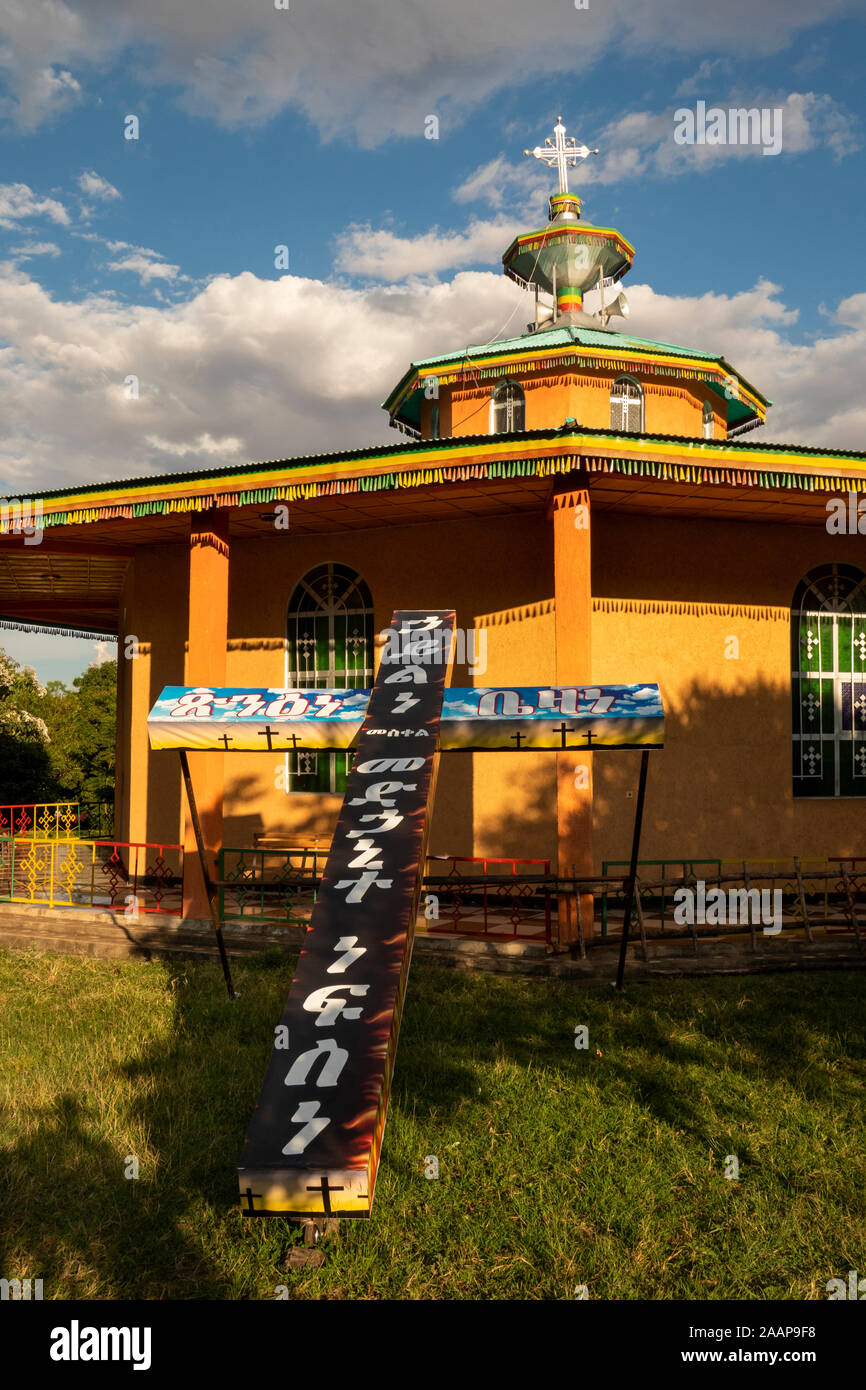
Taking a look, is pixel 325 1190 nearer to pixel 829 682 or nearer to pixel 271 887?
pixel 271 887

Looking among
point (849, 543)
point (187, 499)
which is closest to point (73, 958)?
point (187, 499)

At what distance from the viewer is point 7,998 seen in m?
9.13

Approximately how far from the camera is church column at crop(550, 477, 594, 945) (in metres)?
9.81

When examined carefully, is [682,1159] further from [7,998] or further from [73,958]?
[73,958]

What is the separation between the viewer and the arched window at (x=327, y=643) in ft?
43.3

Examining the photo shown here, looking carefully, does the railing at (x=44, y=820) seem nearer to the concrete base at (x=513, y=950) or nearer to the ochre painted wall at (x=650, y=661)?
the concrete base at (x=513, y=950)

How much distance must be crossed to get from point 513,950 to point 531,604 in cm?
493

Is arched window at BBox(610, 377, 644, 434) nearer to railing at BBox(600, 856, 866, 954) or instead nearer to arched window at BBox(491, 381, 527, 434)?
arched window at BBox(491, 381, 527, 434)

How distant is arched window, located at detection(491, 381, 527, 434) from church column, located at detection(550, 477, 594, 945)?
5.85 meters

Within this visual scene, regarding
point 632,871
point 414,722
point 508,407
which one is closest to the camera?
point 414,722

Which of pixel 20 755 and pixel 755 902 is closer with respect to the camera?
pixel 755 902

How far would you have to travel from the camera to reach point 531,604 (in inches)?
489

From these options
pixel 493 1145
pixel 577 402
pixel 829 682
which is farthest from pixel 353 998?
pixel 577 402
